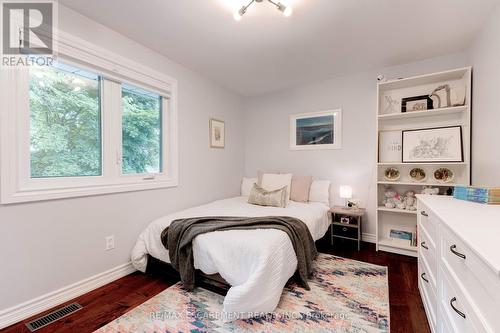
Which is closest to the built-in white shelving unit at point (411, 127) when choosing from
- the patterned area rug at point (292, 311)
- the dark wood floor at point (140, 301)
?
the dark wood floor at point (140, 301)

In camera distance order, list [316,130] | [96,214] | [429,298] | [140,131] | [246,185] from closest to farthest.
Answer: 1. [429,298]
2. [96,214]
3. [140,131]
4. [316,130]
5. [246,185]

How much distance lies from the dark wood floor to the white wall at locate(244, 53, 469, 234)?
0.99 m

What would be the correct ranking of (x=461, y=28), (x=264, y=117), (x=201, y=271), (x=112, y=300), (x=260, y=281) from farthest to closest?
(x=264, y=117), (x=461, y=28), (x=201, y=271), (x=112, y=300), (x=260, y=281)


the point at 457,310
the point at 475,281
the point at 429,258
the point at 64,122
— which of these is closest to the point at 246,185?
Answer: the point at 64,122

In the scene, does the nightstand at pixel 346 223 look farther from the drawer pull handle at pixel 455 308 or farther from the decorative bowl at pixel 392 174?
the drawer pull handle at pixel 455 308

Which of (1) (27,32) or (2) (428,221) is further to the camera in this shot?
(1) (27,32)

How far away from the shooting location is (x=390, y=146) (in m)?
2.90

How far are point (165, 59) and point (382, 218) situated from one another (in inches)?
133

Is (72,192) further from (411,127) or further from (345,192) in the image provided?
(411,127)

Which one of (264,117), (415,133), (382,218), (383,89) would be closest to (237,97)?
(264,117)

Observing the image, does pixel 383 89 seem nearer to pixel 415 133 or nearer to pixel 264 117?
pixel 415 133

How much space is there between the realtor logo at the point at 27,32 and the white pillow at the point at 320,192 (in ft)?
10.2

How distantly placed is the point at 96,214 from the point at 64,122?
826mm

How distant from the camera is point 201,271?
6.34 feet
